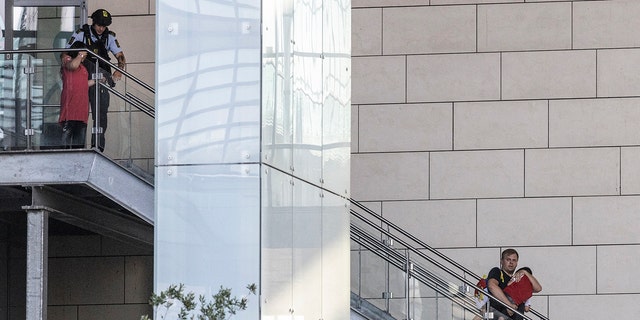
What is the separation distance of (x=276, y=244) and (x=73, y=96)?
4.09 m

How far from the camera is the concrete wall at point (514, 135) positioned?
15.1 metres

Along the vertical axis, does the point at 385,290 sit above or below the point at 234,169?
below

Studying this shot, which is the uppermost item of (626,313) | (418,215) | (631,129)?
(631,129)

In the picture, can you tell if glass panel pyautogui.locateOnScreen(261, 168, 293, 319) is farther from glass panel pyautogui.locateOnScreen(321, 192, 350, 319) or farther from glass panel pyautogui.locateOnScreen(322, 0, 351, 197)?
glass panel pyautogui.locateOnScreen(322, 0, 351, 197)

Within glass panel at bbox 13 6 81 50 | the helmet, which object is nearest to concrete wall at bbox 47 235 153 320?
glass panel at bbox 13 6 81 50

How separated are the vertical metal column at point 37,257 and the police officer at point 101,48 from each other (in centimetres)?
98

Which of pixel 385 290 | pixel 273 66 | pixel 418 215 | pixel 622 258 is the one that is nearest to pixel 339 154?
pixel 385 290

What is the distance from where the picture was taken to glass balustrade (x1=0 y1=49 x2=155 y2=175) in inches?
450

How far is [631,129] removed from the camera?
15227 mm

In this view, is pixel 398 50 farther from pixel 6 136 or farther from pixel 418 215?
pixel 6 136

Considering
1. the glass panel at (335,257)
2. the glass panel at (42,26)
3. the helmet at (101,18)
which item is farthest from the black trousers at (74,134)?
the glass panel at (42,26)

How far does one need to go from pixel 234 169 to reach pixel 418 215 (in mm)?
7959

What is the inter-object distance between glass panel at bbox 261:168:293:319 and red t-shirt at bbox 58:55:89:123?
347 centimetres

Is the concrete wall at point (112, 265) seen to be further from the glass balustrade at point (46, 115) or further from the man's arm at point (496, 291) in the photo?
the man's arm at point (496, 291)
